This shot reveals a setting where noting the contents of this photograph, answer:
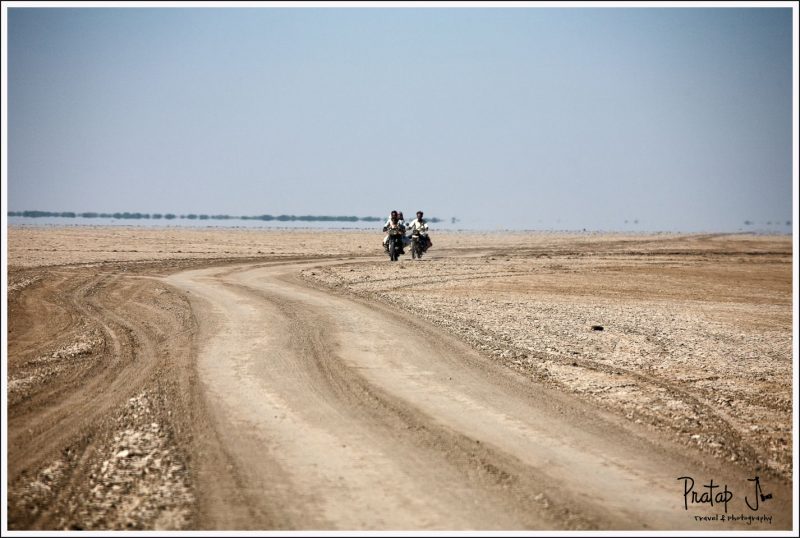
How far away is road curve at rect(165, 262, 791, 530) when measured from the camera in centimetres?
523

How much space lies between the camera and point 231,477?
576 centimetres

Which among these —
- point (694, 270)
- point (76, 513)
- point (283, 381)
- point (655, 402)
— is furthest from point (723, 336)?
point (694, 270)

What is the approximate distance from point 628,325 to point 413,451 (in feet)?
32.0

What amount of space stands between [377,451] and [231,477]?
1480mm

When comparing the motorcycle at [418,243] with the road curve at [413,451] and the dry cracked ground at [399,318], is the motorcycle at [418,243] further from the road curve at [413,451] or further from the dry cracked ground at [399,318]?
the road curve at [413,451]

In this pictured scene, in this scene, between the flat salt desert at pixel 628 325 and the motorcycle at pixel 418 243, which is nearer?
the flat salt desert at pixel 628 325

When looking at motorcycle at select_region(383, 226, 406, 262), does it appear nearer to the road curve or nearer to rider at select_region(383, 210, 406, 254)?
rider at select_region(383, 210, 406, 254)

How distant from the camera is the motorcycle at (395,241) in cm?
3209

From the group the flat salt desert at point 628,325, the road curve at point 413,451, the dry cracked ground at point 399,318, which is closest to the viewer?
the road curve at point 413,451

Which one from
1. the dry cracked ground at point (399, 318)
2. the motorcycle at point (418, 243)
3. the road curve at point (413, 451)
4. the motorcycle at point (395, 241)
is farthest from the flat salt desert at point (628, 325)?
the motorcycle at point (418, 243)

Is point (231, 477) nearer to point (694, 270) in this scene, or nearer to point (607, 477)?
point (607, 477)

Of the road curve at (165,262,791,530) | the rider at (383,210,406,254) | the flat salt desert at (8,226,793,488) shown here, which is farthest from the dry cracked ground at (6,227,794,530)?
the rider at (383,210,406,254)

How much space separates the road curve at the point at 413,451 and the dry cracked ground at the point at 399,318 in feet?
0.58

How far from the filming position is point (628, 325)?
14680 millimetres
